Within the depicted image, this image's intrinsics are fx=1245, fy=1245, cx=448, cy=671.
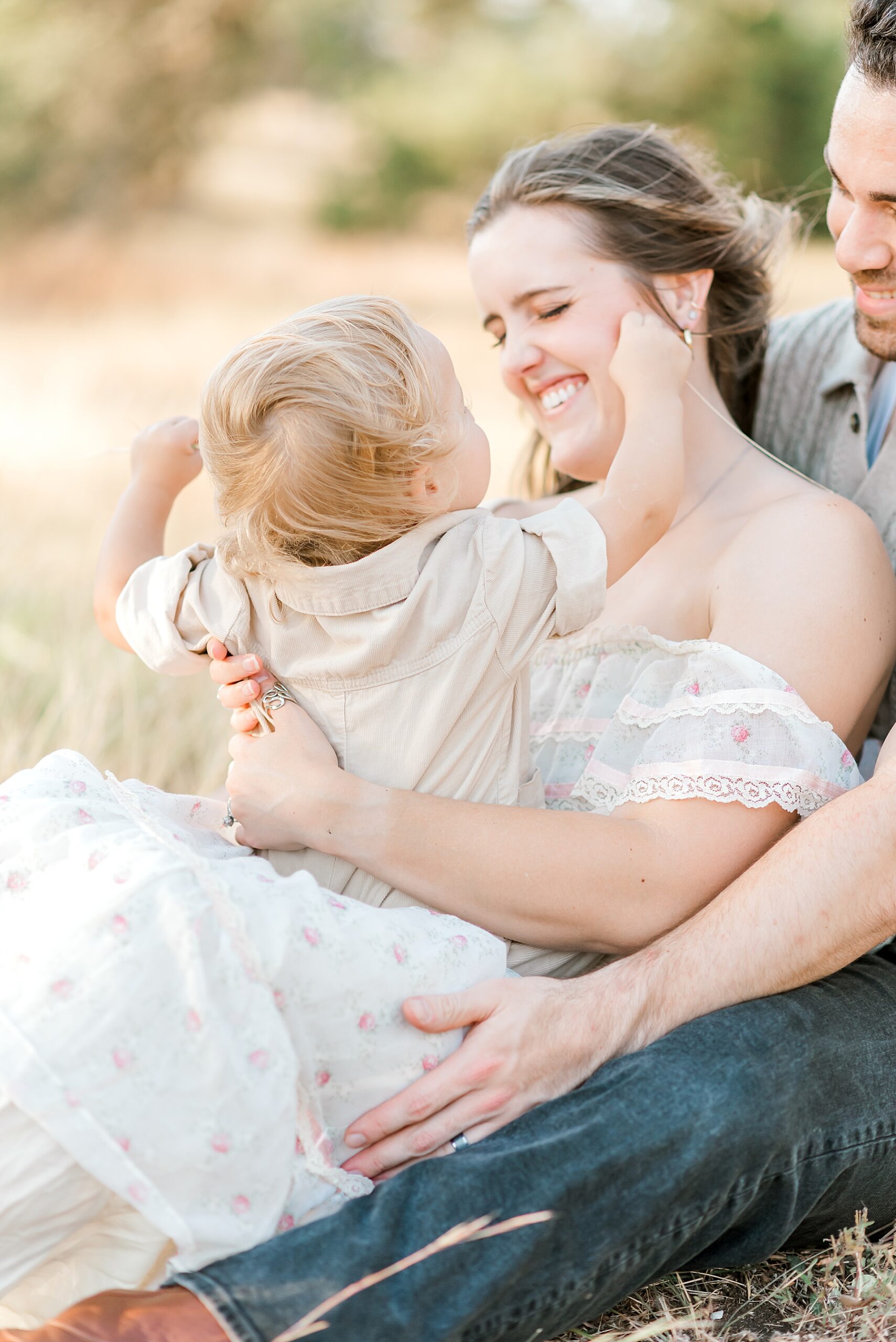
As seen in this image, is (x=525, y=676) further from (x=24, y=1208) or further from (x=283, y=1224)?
(x=24, y=1208)

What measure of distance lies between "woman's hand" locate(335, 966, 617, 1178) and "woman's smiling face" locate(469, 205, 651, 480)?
49.0 inches

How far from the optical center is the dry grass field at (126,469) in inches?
73.0

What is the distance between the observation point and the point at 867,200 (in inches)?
91.1

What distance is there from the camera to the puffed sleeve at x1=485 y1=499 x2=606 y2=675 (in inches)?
71.5

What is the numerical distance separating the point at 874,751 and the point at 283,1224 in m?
1.49

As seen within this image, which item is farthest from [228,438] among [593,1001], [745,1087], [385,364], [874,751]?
[874,751]

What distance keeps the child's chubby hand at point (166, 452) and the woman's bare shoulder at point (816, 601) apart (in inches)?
40.2

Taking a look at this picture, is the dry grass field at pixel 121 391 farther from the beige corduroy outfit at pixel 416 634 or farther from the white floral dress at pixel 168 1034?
the white floral dress at pixel 168 1034

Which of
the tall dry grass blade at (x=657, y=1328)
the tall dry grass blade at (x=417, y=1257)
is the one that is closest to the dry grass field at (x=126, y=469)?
the tall dry grass blade at (x=657, y=1328)

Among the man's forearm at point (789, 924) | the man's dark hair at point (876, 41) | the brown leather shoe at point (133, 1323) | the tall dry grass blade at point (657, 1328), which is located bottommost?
the tall dry grass blade at point (657, 1328)

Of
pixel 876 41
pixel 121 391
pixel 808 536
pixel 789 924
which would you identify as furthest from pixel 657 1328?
pixel 121 391

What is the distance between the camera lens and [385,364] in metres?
1.76

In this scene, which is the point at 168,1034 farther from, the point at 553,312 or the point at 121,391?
the point at 121,391

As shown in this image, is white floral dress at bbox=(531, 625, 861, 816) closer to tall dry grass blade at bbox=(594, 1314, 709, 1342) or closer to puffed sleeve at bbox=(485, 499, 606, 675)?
puffed sleeve at bbox=(485, 499, 606, 675)
